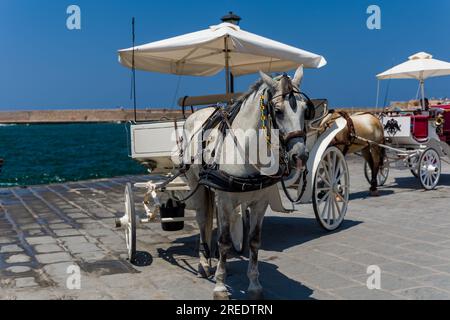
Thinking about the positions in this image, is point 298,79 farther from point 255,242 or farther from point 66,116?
point 66,116

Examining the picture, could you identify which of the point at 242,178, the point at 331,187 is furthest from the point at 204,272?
the point at 331,187

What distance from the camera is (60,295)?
4535mm

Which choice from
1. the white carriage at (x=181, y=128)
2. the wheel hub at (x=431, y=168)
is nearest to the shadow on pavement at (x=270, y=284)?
the white carriage at (x=181, y=128)

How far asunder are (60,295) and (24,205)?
5.72m

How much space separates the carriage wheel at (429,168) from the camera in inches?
397

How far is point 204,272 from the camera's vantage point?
504 centimetres

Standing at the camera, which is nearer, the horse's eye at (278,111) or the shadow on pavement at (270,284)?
the horse's eye at (278,111)

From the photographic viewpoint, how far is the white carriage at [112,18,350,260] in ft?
18.9

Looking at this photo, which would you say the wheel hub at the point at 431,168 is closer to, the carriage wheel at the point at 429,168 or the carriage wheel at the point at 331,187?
the carriage wheel at the point at 429,168

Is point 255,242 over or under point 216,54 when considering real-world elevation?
under

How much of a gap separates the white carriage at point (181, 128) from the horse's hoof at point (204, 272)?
824 millimetres

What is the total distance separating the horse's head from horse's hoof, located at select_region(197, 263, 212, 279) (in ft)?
5.93

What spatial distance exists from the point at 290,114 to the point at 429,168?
24.5 ft
